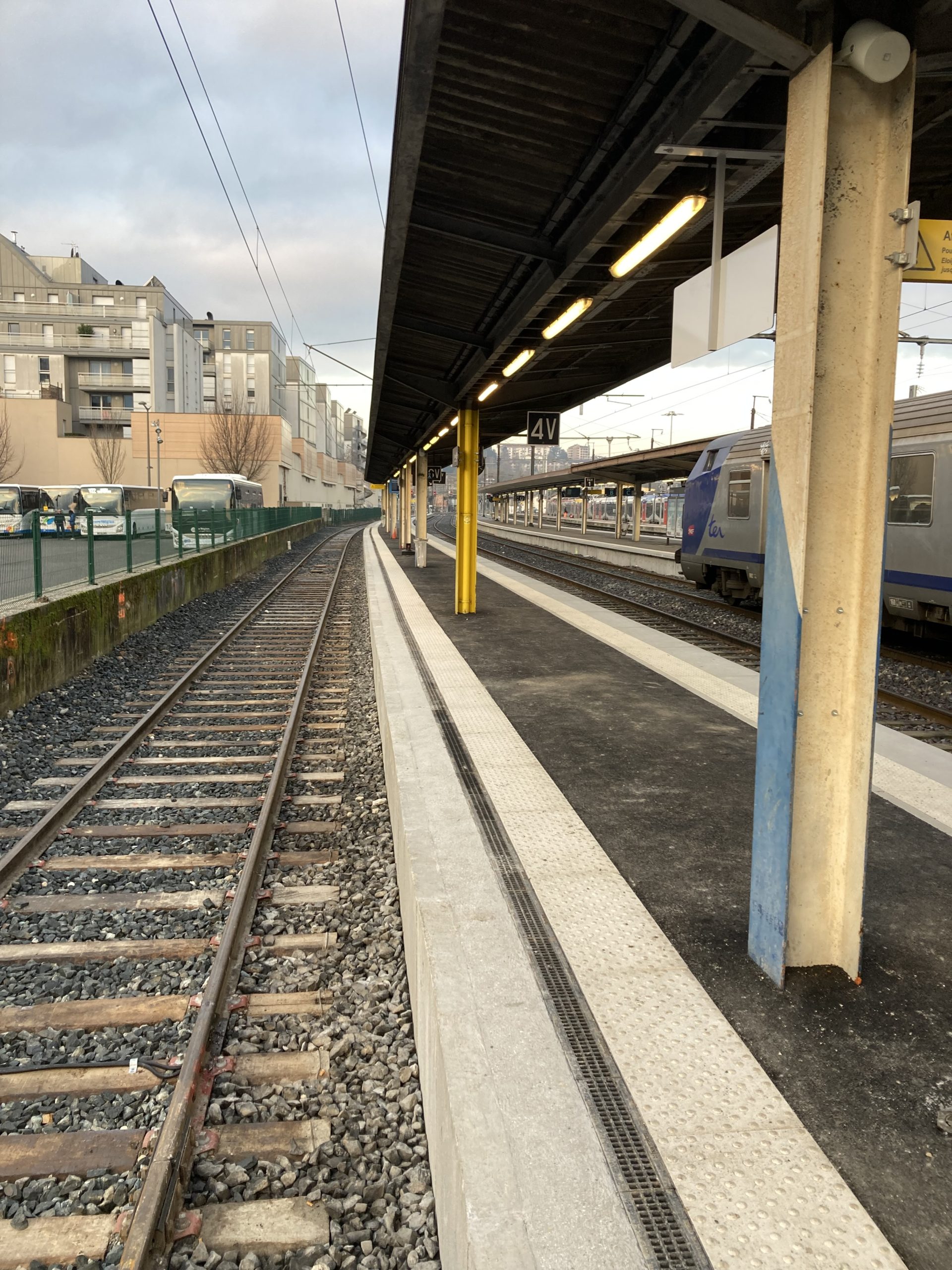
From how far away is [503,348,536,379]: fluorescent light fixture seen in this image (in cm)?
1016

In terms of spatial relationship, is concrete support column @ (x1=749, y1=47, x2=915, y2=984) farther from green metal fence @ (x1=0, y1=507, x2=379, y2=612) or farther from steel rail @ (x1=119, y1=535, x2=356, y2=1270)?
green metal fence @ (x1=0, y1=507, x2=379, y2=612)

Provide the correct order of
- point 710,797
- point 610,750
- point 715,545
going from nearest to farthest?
point 710,797
point 610,750
point 715,545

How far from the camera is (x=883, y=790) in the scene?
5.68 metres

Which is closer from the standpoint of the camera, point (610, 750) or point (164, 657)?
point (610, 750)

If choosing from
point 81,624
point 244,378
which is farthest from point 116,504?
point 244,378

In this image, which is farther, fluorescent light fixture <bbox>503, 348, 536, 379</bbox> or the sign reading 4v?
the sign reading 4v

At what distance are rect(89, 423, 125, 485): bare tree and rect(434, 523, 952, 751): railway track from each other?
132 ft

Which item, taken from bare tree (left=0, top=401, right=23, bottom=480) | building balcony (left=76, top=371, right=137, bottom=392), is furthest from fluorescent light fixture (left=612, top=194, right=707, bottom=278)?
building balcony (left=76, top=371, right=137, bottom=392)

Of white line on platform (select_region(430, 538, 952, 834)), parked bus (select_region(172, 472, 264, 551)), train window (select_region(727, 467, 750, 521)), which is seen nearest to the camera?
white line on platform (select_region(430, 538, 952, 834))

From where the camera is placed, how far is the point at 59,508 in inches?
1182

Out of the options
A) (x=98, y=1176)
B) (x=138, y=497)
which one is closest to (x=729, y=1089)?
(x=98, y=1176)

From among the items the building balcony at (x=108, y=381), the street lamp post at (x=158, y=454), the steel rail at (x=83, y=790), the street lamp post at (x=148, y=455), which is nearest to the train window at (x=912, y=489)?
the steel rail at (x=83, y=790)

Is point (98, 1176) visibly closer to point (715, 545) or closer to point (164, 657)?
point (164, 657)

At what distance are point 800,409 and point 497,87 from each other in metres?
3.09
